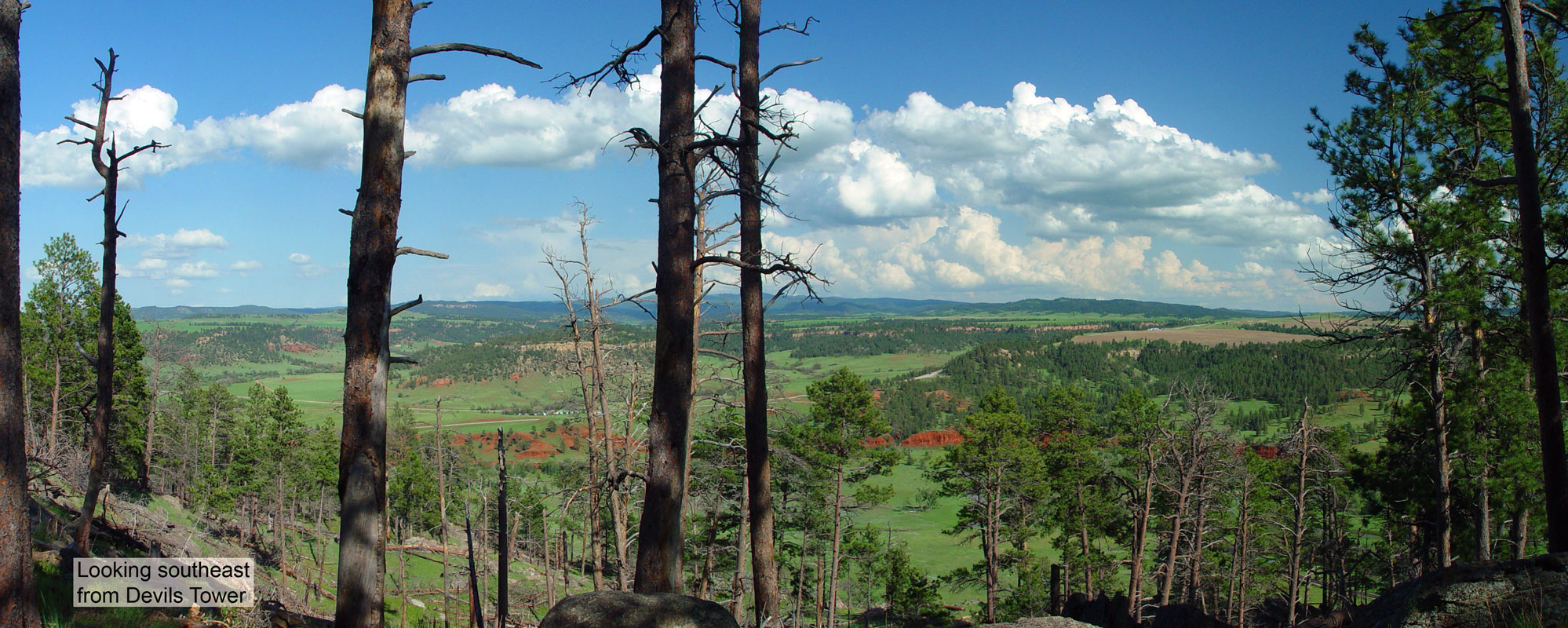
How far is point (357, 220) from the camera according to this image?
5633 mm

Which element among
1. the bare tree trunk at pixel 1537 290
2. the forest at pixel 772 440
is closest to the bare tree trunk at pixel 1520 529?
the forest at pixel 772 440

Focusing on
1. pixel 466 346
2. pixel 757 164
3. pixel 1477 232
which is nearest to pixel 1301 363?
pixel 1477 232

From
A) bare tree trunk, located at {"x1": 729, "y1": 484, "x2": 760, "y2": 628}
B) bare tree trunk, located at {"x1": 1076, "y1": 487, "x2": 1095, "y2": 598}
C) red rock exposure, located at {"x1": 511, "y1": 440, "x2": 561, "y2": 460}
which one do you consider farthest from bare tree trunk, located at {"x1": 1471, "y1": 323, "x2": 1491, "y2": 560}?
red rock exposure, located at {"x1": 511, "y1": 440, "x2": 561, "y2": 460}

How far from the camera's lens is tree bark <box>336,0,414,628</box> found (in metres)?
5.57

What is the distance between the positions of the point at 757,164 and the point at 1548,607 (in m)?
7.78

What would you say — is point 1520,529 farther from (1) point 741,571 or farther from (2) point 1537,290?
(1) point 741,571

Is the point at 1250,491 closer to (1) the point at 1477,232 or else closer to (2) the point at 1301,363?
(1) the point at 1477,232

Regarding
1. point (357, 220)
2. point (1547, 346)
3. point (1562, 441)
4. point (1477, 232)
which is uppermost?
point (1477, 232)

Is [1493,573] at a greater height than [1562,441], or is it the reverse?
[1562,441]

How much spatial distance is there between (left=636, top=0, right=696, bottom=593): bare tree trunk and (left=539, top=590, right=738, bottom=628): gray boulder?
3.08 ft

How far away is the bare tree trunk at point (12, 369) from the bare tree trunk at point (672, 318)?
482 cm

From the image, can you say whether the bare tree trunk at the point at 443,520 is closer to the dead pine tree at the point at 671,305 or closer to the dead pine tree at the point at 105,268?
the dead pine tree at the point at 105,268

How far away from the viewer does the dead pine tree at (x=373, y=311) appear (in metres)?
5.57

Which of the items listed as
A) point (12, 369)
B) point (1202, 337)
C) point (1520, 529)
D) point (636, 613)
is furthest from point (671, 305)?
point (1202, 337)
